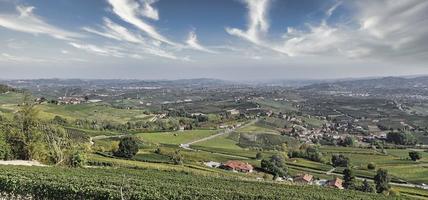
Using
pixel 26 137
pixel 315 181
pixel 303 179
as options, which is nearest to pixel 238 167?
pixel 303 179

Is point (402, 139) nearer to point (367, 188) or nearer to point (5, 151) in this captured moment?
point (367, 188)

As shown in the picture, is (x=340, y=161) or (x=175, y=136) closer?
(x=340, y=161)

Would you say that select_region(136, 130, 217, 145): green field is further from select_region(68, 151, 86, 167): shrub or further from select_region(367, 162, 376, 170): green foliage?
select_region(68, 151, 86, 167): shrub

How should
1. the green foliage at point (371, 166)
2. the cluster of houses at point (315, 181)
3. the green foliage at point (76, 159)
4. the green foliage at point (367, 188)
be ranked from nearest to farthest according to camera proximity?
the green foliage at point (76, 159)
the green foliage at point (367, 188)
the cluster of houses at point (315, 181)
the green foliage at point (371, 166)

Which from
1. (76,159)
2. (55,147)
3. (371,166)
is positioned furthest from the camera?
(371,166)

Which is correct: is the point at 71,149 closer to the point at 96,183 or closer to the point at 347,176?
the point at 96,183

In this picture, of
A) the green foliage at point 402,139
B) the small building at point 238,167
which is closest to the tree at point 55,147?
the small building at point 238,167

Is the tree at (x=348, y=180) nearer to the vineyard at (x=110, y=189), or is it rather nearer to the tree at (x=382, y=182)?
the tree at (x=382, y=182)

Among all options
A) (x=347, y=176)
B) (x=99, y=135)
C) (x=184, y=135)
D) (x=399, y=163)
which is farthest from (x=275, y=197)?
(x=184, y=135)

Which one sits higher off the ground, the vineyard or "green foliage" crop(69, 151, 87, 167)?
the vineyard

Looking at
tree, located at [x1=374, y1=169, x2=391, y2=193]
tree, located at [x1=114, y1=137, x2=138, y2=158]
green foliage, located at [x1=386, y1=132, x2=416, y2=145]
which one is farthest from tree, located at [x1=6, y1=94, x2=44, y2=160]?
green foliage, located at [x1=386, y1=132, x2=416, y2=145]

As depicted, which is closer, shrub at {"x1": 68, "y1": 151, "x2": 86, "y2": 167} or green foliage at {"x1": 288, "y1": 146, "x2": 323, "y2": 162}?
shrub at {"x1": 68, "y1": 151, "x2": 86, "y2": 167}
